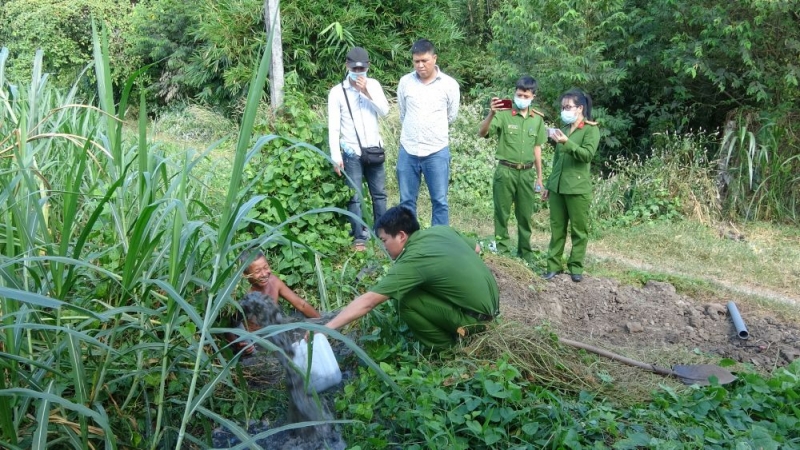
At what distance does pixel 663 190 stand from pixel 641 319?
11.8ft

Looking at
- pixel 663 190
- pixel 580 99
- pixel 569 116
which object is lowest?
pixel 663 190

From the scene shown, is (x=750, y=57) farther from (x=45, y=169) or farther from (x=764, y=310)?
(x=45, y=169)

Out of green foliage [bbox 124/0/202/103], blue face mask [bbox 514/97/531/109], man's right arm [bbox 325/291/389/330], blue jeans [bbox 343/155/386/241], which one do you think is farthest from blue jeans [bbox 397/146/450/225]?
green foliage [bbox 124/0/202/103]

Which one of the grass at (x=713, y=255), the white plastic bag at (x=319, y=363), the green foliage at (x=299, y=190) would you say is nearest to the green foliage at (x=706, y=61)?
the grass at (x=713, y=255)

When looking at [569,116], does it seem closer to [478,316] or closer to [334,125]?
[334,125]

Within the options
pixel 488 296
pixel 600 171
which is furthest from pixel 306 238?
pixel 600 171

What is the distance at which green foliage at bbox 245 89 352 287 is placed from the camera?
537 centimetres

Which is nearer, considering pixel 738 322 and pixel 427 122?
pixel 738 322

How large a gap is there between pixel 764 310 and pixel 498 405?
3299mm

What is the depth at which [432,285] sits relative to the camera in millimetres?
3861

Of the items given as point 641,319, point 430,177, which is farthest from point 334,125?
point 641,319

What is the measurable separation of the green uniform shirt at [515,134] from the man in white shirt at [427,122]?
1.51 ft

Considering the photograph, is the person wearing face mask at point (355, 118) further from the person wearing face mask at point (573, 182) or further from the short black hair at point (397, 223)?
the short black hair at point (397, 223)

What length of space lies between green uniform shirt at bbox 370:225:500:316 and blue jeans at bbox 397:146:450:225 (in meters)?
2.33
